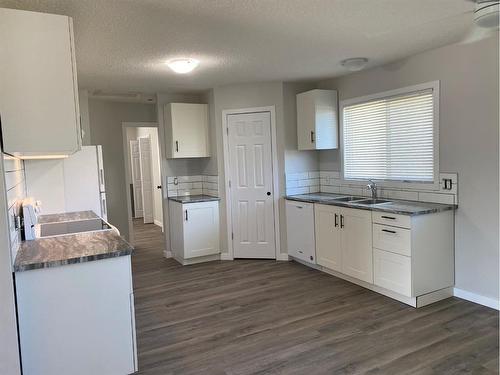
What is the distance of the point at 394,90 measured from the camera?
409 cm

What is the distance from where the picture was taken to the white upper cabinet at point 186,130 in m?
5.32

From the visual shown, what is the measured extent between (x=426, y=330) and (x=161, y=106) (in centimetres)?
434

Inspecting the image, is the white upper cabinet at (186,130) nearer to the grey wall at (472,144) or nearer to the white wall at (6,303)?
the grey wall at (472,144)

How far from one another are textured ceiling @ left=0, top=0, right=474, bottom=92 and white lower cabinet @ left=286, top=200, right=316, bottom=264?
1653 millimetres

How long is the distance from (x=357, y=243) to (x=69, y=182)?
128 inches

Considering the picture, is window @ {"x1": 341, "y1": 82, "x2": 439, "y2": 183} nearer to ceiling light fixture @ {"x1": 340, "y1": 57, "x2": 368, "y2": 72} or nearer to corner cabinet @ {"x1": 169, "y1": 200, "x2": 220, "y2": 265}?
ceiling light fixture @ {"x1": 340, "y1": 57, "x2": 368, "y2": 72}

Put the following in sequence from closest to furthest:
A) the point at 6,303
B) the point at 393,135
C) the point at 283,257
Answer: the point at 6,303
the point at 393,135
the point at 283,257

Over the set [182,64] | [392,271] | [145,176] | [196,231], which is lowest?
[392,271]

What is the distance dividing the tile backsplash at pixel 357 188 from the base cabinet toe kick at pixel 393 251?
21cm

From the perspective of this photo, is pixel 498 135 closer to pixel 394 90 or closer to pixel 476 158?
pixel 476 158

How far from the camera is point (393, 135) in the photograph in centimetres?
421

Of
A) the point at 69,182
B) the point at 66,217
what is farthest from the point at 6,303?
the point at 69,182

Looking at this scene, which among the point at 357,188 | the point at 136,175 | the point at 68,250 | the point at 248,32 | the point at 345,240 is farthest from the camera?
the point at 136,175

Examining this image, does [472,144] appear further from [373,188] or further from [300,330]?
[300,330]
